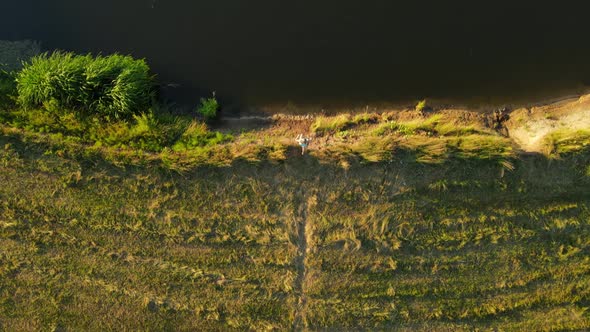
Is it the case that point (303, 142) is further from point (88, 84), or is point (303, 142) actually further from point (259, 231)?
point (88, 84)

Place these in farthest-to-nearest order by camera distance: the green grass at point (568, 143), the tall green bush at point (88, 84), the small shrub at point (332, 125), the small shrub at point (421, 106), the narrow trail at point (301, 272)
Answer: the small shrub at point (421, 106)
the small shrub at point (332, 125)
the narrow trail at point (301, 272)
the tall green bush at point (88, 84)
the green grass at point (568, 143)

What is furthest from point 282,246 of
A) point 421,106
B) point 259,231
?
point 421,106

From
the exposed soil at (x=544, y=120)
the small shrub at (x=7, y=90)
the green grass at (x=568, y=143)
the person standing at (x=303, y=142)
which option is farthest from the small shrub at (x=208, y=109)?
the green grass at (x=568, y=143)

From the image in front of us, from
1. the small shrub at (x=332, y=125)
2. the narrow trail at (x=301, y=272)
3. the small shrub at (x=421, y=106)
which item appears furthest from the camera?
the small shrub at (x=421, y=106)

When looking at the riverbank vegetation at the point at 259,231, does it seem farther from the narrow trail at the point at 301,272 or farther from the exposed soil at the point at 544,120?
the exposed soil at the point at 544,120

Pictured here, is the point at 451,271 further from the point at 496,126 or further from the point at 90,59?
the point at 90,59

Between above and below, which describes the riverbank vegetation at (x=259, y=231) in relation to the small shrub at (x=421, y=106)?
below
